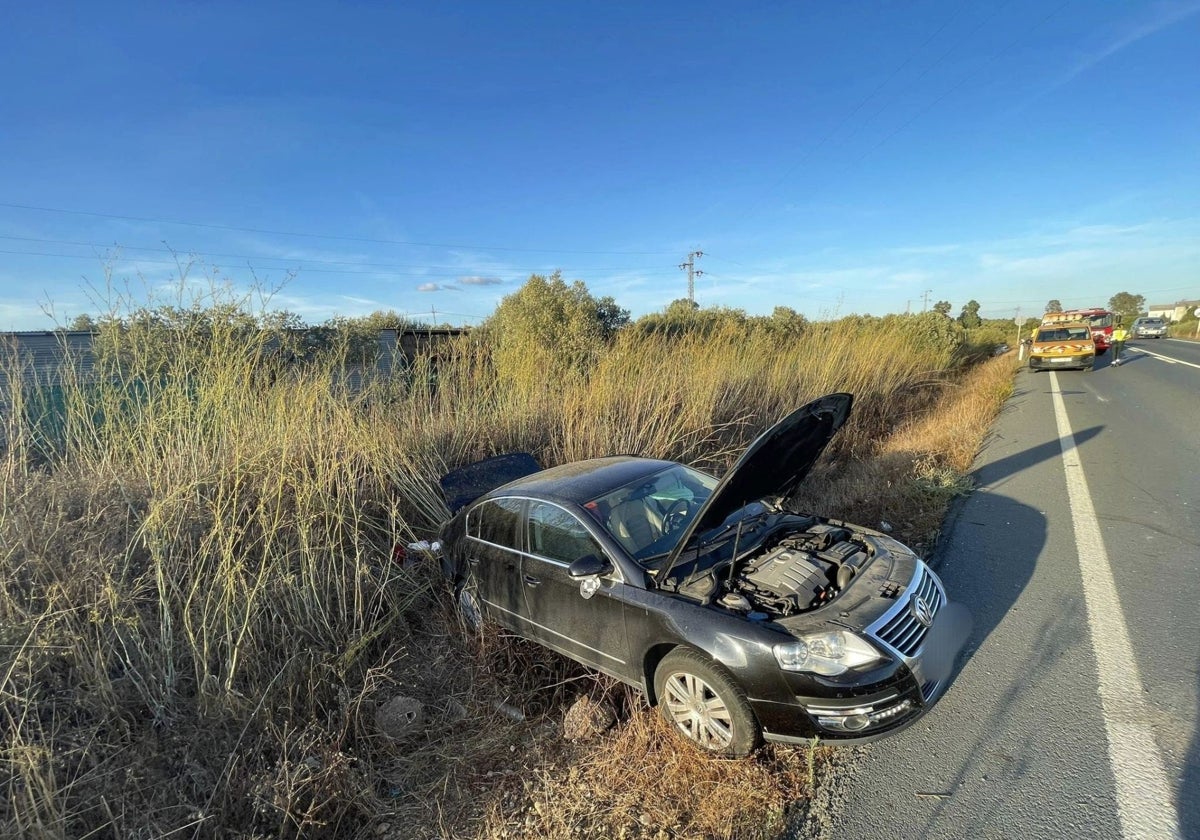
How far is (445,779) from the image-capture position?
2.83 m

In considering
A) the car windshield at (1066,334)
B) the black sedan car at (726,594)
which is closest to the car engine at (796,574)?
the black sedan car at (726,594)

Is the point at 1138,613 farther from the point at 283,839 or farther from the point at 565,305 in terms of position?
the point at 565,305

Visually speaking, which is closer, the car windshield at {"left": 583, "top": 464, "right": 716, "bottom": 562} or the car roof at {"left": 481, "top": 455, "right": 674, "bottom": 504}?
the car windshield at {"left": 583, "top": 464, "right": 716, "bottom": 562}

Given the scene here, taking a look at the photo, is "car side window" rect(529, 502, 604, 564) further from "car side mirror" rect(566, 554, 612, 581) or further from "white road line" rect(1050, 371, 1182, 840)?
"white road line" rect(1050, 371, 1182, 840)

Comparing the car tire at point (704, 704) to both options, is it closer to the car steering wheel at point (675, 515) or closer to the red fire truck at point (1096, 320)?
the car steering wheel at point (675, 515)

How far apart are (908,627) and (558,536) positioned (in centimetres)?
203

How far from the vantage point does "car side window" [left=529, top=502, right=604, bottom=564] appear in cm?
335

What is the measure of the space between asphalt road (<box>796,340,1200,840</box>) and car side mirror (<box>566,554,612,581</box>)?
147 centimetres

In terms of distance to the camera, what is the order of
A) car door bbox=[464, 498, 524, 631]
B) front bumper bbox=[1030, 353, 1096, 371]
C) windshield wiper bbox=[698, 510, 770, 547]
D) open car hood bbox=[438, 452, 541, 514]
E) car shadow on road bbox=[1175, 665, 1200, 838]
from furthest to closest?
front bumper bbox=[1030, 353, 1096, 371] < open car hood bbox=[438, 452, 541, 514] < car door bbox=[464, 498, 524, 631] < windshield wiper bbox=[698, 510, 770, 547] < car shadow on road bbox=[1175, 665, 1200, 838]

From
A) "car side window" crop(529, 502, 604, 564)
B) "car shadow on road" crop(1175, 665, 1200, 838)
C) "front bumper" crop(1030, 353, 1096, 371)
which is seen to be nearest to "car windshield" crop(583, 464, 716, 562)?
"car side window" crop(529, 502, 604, 564)

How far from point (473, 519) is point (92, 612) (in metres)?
2.25

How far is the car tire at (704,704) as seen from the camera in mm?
2615

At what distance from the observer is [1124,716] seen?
2.62 m

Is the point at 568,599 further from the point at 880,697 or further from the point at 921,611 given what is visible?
the point at 921,611
